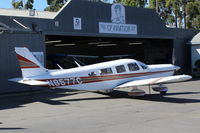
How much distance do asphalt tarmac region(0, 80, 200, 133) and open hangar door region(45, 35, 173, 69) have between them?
15807 millimetres

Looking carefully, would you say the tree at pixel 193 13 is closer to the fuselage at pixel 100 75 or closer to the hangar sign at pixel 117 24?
the hangar sign at pixel 117 24

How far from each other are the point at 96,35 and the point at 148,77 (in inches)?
324

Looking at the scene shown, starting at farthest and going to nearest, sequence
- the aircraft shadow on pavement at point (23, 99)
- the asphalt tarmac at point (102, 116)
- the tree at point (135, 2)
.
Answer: the tree at point (135, 2)
the aircraft shadow on pavement at point (23, 99)
the asphalt tarmac at point (102, 116)

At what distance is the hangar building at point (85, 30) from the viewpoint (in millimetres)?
21047

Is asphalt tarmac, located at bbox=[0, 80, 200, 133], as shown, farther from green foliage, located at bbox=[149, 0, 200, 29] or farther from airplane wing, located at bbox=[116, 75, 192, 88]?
green foliage, located at bbox=[149, 0, 200, 29]

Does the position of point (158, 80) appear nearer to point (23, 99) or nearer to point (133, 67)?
point (133, 67)

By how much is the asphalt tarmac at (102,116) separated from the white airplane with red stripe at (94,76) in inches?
31.3

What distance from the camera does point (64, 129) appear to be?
31.8 feet

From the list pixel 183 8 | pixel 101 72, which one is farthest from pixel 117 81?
pixel 183 8

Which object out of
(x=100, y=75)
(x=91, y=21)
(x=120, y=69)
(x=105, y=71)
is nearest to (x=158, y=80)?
(x=120, y=69)

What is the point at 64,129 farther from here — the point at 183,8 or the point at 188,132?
Result: the point at 183,8

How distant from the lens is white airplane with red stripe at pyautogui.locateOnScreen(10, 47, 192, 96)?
16.5 metres

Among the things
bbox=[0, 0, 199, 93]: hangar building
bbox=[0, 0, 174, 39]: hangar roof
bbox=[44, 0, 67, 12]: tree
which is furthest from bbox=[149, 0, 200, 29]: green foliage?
bbox=[0, 0, 174, 39]: hangar roof

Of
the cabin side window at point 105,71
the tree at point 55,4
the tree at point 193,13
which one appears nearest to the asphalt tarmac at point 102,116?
the cabin side window at point 105,71
